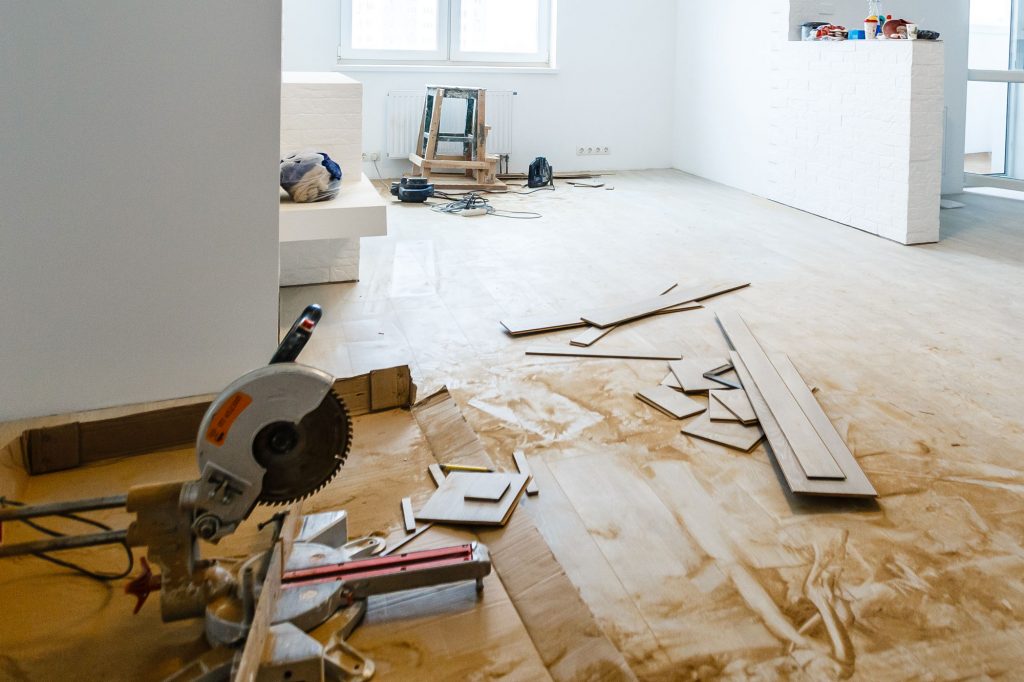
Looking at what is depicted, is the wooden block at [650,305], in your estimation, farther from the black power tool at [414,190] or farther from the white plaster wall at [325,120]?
the black power tool at [414,190]

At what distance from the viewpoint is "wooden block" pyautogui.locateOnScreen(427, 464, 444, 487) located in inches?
90.1

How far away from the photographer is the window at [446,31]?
7762 mm

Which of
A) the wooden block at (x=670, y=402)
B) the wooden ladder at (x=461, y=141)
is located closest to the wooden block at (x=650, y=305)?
the wooden block at (x=670, y=402)

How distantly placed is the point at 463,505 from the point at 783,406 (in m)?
1.26

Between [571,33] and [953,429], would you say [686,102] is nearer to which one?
[571,33]

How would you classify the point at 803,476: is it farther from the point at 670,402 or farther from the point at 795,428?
the point at 670,402

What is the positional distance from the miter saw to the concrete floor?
58 cm

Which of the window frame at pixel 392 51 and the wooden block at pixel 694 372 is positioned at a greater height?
the window frame at pixel 392 51

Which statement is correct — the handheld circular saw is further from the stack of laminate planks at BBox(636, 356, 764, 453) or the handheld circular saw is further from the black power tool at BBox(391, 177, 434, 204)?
the black power tool at BBox(391, 177, 434, 204)

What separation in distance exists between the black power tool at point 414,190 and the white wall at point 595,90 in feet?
3.76

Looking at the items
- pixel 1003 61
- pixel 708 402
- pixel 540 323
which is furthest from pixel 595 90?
pixel 708 402

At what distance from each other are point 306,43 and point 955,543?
6.73 meters

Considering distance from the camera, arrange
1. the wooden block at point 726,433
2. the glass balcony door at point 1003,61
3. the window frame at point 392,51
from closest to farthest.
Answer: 1. the wooden block at point 726,433
2. the glass balcony door at point 1003,61
3. the window frame at point 392,51

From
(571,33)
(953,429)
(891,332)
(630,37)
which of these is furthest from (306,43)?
(953,429)
